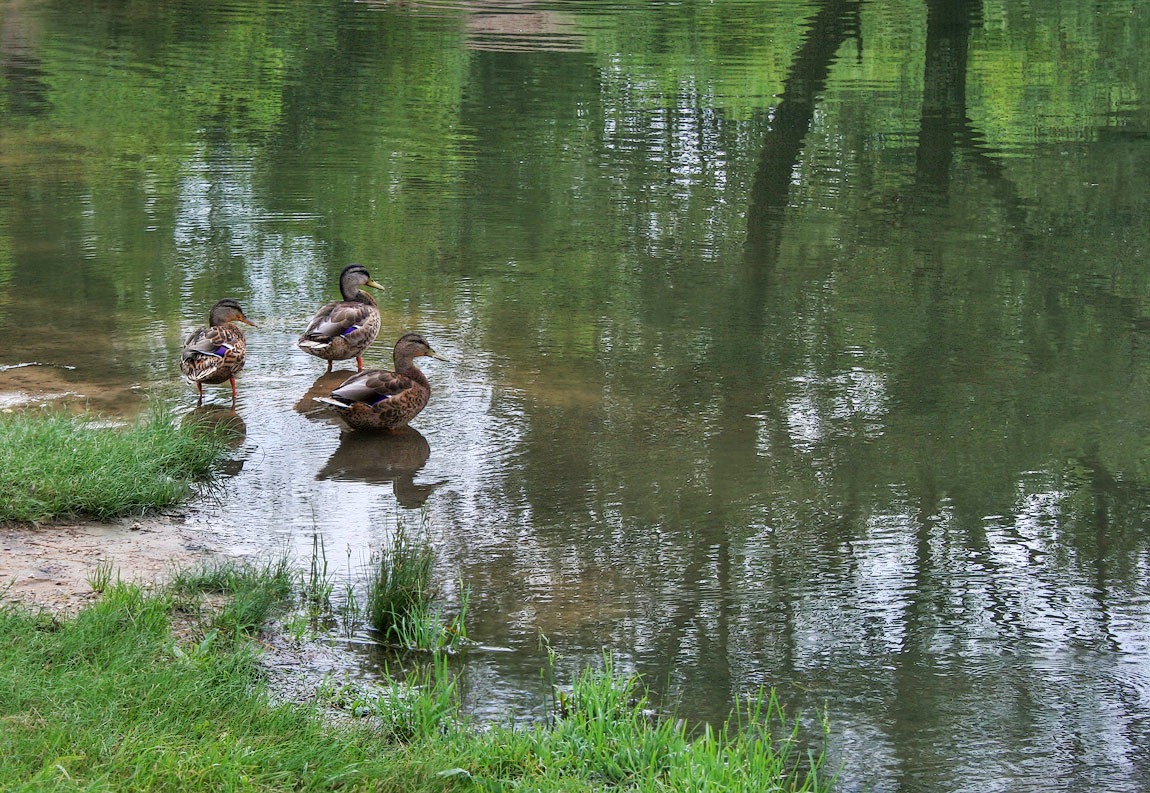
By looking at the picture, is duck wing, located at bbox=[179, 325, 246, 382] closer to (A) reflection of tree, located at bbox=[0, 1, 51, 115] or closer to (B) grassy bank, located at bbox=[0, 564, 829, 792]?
(B) grassy bank, located at bbox=[0, 564, 829, 792]

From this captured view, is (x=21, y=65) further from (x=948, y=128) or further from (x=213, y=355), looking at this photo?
(x=213, y=355)

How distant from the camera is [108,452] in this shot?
753 cm

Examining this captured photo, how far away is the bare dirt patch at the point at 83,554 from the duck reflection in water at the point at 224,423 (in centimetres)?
96

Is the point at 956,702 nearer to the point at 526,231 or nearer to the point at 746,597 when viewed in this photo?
the point at 746,597

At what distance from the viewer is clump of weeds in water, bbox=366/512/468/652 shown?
605 cm

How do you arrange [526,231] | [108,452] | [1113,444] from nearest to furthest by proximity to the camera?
1. [108,452]
2. [1113,444]
3. [526,231]

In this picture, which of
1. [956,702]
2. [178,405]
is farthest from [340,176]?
[956,702]

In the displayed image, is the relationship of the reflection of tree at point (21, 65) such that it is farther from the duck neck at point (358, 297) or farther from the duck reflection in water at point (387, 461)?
the duck reflection in water at point (387, 461)

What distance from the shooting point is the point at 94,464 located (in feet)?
24.2

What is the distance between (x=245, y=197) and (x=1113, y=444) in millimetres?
10243

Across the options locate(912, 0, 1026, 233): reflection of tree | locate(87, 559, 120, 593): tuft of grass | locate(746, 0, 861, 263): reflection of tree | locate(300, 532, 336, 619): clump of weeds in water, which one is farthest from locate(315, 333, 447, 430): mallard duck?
locate(912, 0, 1026, 233): reflection of tree

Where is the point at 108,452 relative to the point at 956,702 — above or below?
above

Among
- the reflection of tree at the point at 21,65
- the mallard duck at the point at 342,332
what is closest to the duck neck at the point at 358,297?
the mallard duck at the point at 342,332

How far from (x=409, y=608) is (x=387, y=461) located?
242cm
